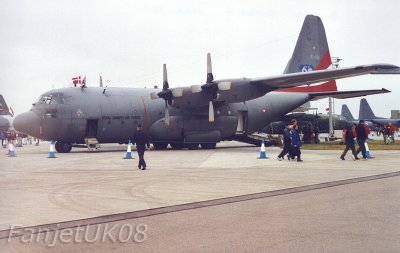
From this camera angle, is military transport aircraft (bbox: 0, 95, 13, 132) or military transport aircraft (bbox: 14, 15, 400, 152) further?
military transport aircraft (bbox: 0, 95, 13, 132)

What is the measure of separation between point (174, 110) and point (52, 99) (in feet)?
25.5

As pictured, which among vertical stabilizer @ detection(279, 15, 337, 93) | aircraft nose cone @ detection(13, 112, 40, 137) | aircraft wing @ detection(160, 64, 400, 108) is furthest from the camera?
vertical stabilizer @ detection(279, 15, 337, 93)

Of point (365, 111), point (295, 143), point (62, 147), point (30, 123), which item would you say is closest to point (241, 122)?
point (295, 143)

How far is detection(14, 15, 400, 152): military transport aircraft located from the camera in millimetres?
27234

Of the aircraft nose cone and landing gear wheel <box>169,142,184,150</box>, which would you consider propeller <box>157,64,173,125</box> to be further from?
the aircraft nose cone

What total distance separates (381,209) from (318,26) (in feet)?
100

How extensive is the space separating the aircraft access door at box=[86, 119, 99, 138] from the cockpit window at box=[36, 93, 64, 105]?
2.04 metres

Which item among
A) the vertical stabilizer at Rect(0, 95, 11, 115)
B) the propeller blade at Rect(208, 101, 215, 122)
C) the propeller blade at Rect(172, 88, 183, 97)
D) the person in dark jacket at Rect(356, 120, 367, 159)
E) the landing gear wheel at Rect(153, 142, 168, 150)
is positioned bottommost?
the landing gear wheel at Rect(153, 142, 168, 150)

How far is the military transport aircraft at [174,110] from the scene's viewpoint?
27.2 meters

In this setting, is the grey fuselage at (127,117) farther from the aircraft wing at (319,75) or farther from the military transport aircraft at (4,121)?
the military transport aircraft at (4,121)

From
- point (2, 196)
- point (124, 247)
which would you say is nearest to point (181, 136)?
point (2, 196)

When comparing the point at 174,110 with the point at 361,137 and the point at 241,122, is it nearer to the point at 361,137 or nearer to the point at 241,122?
the point at 241,122

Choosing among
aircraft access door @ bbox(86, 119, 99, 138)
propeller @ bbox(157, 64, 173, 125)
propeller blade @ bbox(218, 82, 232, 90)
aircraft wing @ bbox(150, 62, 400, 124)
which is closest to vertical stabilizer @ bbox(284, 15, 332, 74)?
aircraft wing @ bbox(150, 62, 400, 124)

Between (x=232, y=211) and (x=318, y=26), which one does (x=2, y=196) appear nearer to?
(x=232, y=211)
